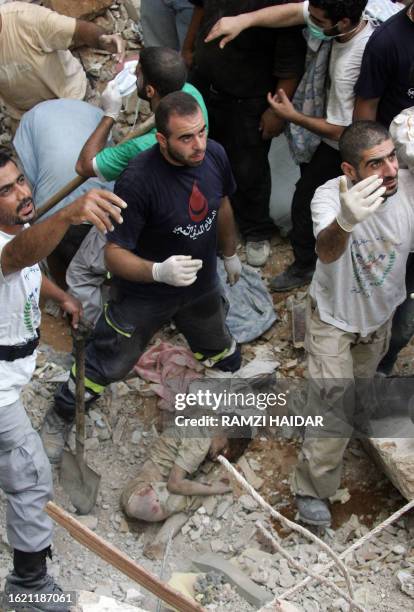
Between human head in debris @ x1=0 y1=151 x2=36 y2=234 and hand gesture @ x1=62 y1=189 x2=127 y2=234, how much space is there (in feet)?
1.34

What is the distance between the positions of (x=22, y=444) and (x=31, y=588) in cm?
68

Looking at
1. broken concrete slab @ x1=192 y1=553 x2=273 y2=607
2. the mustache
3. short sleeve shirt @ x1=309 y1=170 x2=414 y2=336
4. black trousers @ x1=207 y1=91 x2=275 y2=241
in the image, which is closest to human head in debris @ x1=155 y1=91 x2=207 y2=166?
short sleeve shirt @ x1=309 y1=170 x2=414 y2=336

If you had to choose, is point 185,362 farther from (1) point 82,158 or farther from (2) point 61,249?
(1) point 82,158

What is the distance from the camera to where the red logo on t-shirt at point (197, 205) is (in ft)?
12.8

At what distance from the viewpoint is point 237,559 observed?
4.02 m

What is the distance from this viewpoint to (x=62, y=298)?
4.10 meters

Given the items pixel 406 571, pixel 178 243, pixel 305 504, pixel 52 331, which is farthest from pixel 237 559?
pixel 52 331

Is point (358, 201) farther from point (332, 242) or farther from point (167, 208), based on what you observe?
point (167, 208)

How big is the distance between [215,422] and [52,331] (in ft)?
4.47

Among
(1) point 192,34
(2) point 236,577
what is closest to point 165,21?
(1) point 192,34

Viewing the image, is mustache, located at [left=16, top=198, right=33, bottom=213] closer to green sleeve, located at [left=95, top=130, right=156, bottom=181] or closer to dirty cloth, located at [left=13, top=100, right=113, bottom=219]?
green sleeve, located at [left=95, top=130, right=156, bottom=181]

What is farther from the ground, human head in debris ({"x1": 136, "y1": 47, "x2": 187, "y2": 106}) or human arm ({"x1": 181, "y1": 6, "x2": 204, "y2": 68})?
human head in debris ({"x1": 136, "y1": 47, "x2": 187, "y2": 106})

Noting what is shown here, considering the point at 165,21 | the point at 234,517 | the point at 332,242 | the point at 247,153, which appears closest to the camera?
the point at 332,242

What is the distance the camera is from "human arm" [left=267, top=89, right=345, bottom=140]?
4.27 m
